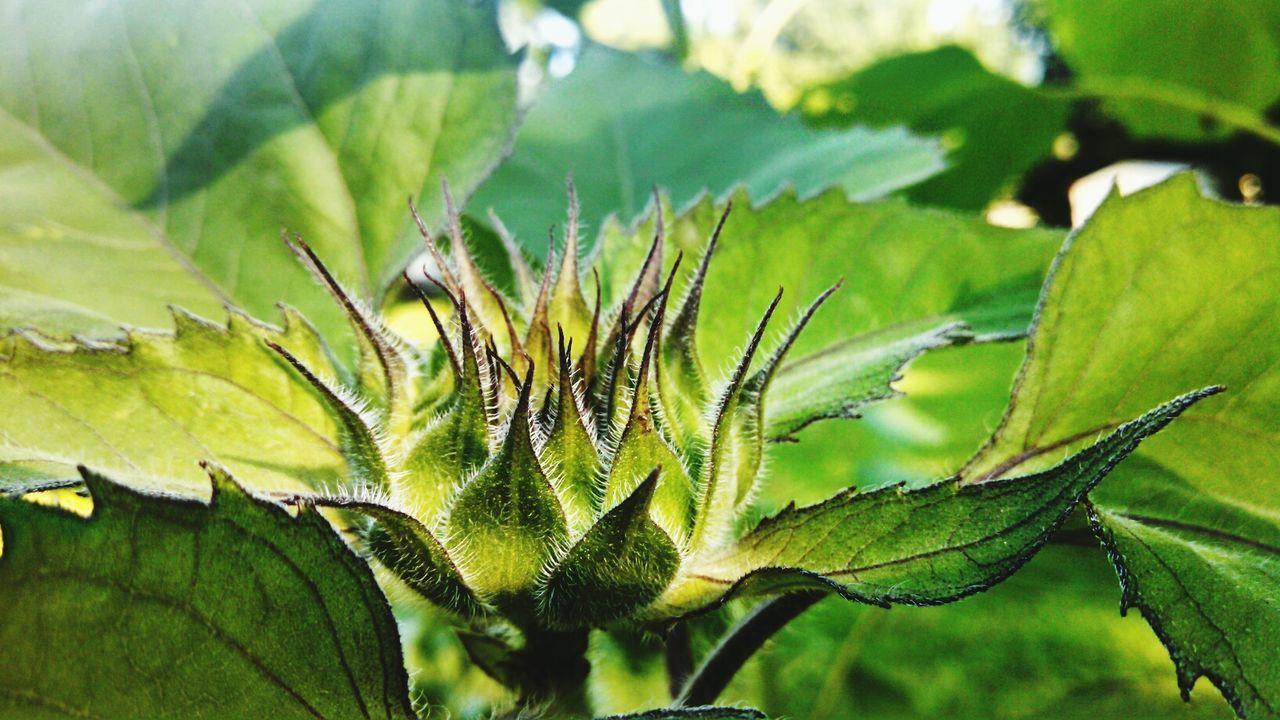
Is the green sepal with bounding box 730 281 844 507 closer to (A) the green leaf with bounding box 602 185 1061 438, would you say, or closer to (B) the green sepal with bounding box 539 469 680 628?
A: (B) the green sepal with bounding box 539 469 680 628

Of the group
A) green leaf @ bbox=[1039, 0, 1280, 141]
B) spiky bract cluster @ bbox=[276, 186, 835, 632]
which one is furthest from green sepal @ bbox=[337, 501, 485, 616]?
green leaf @ bbox=[1039, 0, 1280, 141]

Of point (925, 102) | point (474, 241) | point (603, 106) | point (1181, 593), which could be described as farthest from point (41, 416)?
point (925, 102)

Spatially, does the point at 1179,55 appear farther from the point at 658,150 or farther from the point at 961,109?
the point at 658,150

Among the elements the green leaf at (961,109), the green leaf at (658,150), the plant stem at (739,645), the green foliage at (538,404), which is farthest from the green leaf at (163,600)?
the green leaf at (961,109)

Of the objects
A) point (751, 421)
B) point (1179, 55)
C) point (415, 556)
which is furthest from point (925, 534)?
point (1179, 55)

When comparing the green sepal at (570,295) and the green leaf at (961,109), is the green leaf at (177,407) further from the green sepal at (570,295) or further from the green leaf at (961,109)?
the green leaf at (961,109)
